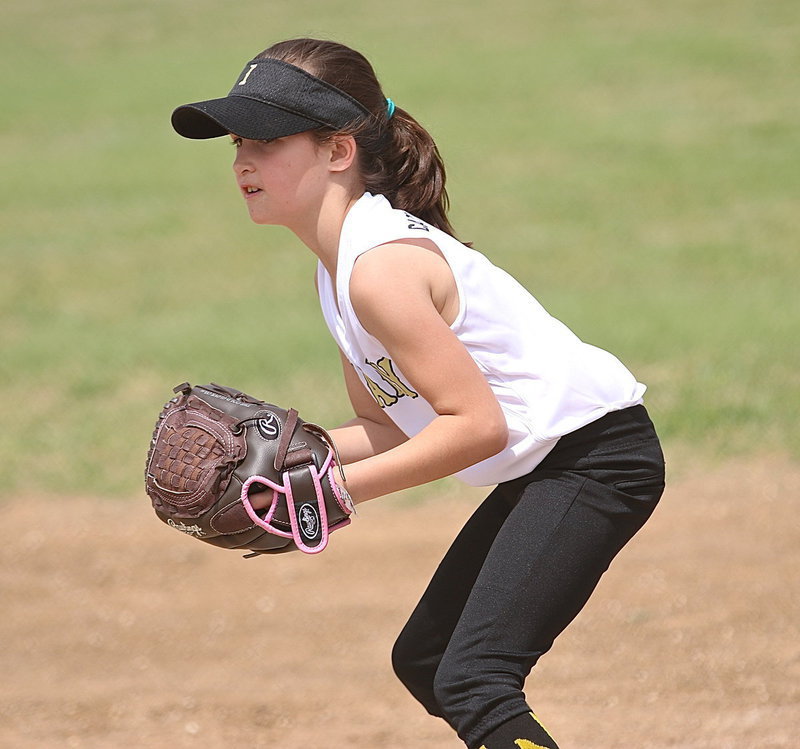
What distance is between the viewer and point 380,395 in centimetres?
251

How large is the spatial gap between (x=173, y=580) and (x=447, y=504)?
4.37 feet

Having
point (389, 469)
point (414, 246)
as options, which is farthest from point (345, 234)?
point (389, 469)

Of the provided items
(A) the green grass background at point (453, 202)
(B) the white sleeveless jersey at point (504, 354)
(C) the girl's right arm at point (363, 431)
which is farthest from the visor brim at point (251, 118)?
(A) the green grass background at point (453, 202)

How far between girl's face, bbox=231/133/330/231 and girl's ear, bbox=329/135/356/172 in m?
0.01

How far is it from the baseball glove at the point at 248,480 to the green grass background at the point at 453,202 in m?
3.90

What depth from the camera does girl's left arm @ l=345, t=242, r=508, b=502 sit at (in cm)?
215

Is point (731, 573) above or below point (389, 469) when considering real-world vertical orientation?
below

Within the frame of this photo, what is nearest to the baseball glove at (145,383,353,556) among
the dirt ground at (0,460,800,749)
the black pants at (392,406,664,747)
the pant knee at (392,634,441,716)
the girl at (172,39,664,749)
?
the girl at (172,39,664,749)

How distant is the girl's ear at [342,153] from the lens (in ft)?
7.80

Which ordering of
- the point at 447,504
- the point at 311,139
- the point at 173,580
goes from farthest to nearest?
the point at 447,504
the point at 173,580
the point at 311,139

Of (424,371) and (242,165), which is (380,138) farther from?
(424,371)

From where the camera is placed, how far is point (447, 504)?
5730mm

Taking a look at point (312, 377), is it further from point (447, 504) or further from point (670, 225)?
point (670, 225)

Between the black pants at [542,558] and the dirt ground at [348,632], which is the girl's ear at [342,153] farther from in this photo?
the dirt ground at [348,632]
